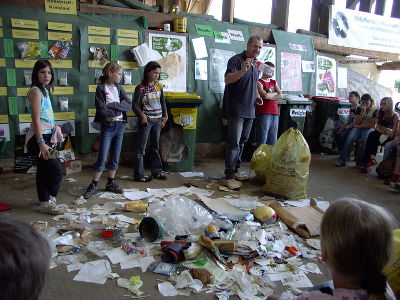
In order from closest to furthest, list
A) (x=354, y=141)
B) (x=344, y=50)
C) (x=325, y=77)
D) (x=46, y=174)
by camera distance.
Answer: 1. (x=46, y=174)
2. (x=354, y=141)
3. (x=325, y=77)
4. (x=344, y=50)

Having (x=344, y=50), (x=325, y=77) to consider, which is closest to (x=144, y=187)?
(x=325, y=77)

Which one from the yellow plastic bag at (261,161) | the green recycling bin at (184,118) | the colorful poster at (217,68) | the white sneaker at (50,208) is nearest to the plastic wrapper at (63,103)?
the green recycling bin at (184,118)

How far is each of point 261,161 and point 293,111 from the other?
179 centimetres

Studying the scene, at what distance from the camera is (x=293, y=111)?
5.95 meters

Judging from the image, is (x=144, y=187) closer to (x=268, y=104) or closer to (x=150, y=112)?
(x=150, y=112)

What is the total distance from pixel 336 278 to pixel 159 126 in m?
3.60

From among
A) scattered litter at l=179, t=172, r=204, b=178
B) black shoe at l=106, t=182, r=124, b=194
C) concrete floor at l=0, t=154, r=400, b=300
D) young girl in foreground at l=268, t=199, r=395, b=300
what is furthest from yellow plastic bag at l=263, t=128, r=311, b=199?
young girl in foreground at l=268, t=199, r=395, b=300

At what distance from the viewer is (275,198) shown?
406 centimetres

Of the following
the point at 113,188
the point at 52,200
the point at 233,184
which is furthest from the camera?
the point at 233,184

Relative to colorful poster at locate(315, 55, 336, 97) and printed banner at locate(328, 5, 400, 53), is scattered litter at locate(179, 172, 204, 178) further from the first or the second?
printed banner at locate(328, 5, 400, 53)

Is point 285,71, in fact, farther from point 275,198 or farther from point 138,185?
point 138,185

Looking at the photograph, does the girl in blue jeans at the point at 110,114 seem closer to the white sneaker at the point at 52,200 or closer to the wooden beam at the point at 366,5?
the white sneaker at the point at 52,200

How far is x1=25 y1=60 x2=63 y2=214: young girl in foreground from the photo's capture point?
3.08 meters

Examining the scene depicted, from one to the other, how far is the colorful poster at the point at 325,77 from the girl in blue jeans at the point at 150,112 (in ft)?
13.5
